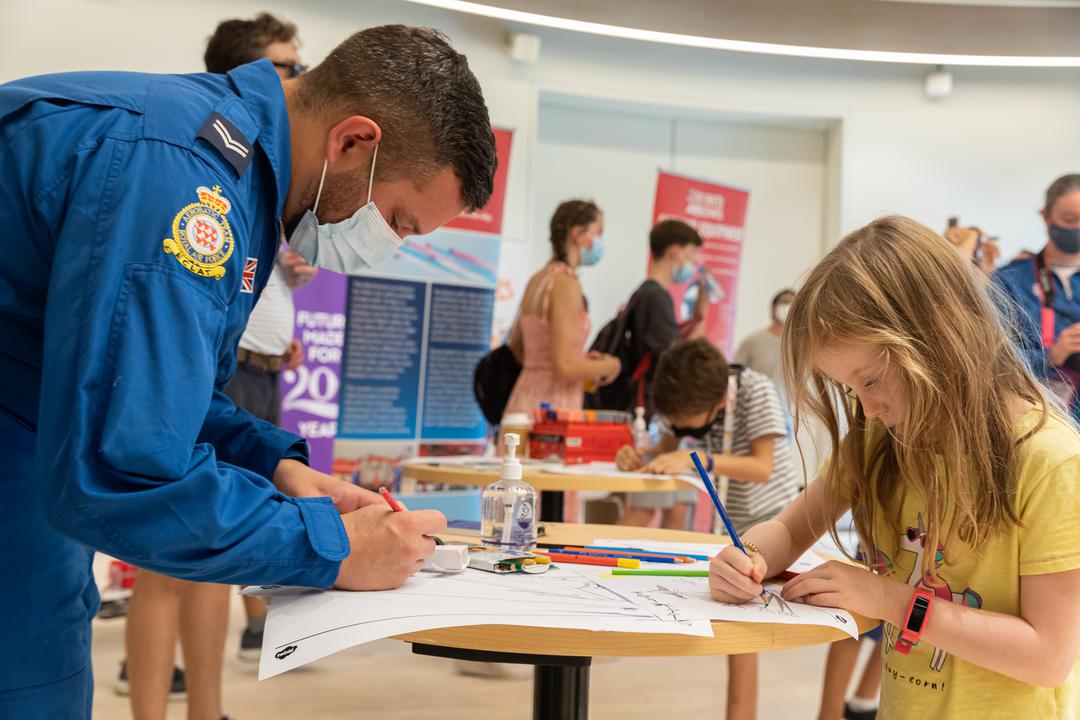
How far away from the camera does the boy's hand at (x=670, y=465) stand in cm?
253

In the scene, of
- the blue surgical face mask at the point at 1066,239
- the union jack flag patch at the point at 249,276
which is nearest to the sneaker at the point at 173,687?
the union jack flag patch at the point at 249,276

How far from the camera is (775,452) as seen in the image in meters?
2.88

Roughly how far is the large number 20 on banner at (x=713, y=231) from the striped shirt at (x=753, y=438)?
3.26 metres

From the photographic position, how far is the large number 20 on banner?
20.2 feet

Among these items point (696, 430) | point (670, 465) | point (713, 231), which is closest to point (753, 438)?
point (696, 430)

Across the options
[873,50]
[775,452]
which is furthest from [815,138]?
[775,452]

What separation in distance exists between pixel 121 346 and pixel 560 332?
2658mm

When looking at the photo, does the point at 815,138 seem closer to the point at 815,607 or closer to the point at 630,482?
the point at 630,482

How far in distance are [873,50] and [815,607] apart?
10.8 ft

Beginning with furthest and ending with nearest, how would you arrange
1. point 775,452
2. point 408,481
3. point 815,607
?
1. point 408,481
2. point 775,452
3. point 815,607

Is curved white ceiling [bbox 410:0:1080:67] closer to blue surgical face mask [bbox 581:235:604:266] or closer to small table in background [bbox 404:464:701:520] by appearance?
blue surgical face mask [bbox 581:235:604:266]

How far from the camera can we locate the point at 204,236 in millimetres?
858

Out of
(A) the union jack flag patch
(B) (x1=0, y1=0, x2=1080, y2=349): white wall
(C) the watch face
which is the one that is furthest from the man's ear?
(B) (x1=0, y1=0, x2=1080, y2=349): white wall

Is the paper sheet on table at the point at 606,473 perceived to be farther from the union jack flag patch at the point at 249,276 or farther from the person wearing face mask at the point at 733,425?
the union jack flag patch at the point at 249,276
